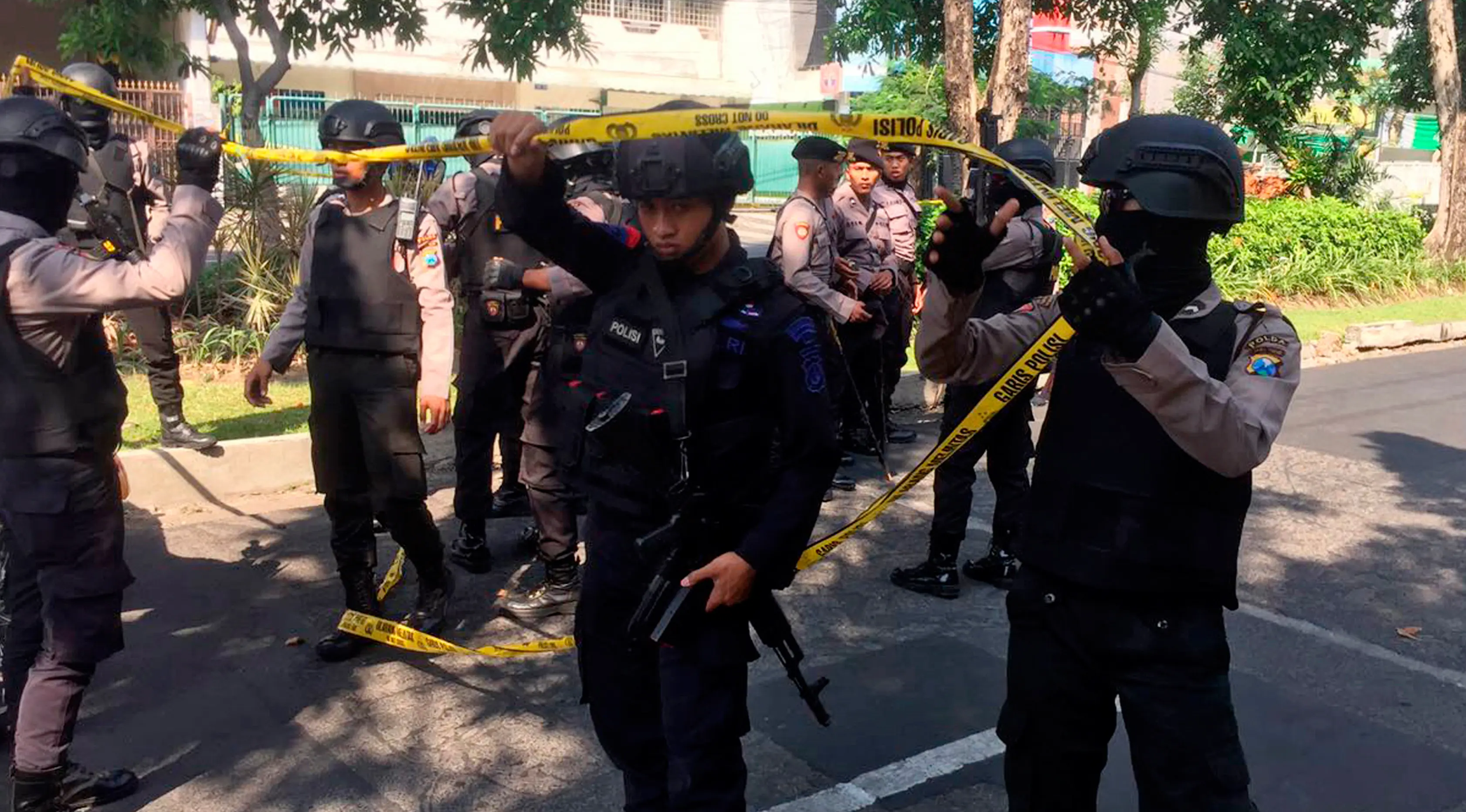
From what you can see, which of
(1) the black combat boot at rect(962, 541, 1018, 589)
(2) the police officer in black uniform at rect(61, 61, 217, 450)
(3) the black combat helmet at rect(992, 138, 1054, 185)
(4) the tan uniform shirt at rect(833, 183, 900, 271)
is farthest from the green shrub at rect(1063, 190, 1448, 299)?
(2) the police officer in black uniform at rect(61, 61, 217, 450)

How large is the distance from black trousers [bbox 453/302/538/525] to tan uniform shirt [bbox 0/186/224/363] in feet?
7.21

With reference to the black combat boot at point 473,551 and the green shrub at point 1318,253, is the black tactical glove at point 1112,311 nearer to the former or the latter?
the black combat boot at point 473,551

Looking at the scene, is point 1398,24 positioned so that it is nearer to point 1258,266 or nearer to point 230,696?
point 1258,266

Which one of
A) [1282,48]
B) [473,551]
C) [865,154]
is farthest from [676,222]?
[1282,48]

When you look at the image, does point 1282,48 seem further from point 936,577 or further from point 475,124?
point 475,124

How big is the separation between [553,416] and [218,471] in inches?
92.4

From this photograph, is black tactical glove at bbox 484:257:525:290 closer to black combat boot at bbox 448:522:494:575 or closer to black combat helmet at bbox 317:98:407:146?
black combat helmet at bbox 317:98:407:146

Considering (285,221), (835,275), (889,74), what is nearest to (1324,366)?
(835,275)

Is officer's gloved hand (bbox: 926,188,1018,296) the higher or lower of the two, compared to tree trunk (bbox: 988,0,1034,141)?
lower

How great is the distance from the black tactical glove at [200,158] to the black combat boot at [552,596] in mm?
2285

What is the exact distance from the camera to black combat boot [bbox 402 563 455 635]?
4.96m

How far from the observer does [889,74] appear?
79.6ft

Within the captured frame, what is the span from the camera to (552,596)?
527cm

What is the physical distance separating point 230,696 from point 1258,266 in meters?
14.0
